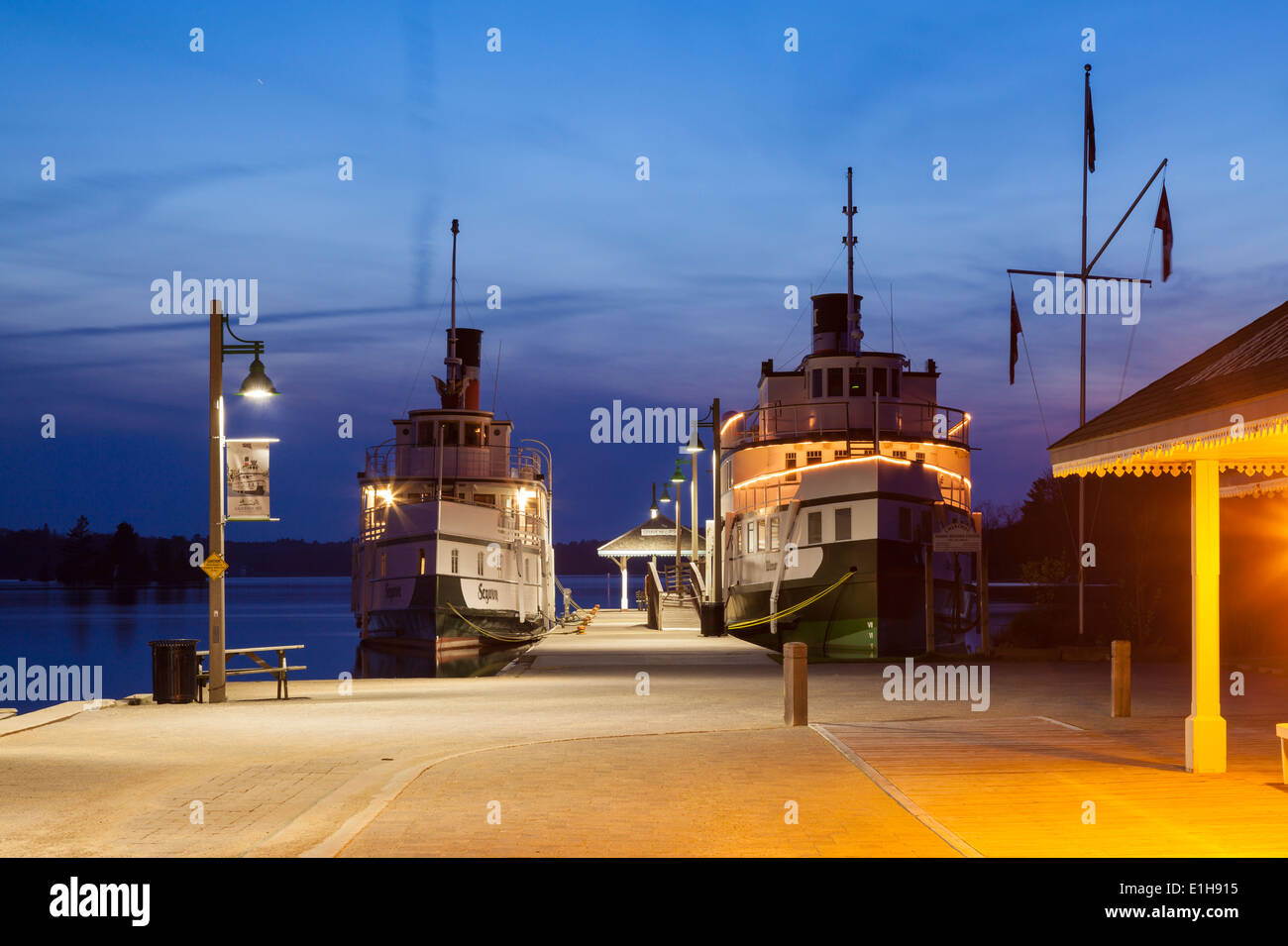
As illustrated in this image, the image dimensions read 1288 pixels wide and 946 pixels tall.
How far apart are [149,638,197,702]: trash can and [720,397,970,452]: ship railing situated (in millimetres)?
25496

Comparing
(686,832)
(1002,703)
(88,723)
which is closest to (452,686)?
(88,723)

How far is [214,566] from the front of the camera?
17484mm

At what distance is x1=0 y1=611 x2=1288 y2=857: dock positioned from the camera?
770 cm

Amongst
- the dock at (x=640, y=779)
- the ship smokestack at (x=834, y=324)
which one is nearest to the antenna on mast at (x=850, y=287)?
the ship smokestack at (x=834, y=324)

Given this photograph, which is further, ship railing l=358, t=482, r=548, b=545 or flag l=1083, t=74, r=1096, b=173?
ship railing l=358, t=482, r=548, b=545

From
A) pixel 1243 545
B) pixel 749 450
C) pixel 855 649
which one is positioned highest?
pixel 749 450

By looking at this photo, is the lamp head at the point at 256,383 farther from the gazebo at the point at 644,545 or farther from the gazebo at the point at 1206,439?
the gazebo at the point at 644,545

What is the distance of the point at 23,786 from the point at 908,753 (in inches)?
293

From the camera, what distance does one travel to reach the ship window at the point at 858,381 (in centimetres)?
4222

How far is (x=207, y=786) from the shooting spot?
1003cm

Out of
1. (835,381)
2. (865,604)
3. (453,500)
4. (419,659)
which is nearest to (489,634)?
(419,659)

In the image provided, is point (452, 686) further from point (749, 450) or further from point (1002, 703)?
point (749, 450)

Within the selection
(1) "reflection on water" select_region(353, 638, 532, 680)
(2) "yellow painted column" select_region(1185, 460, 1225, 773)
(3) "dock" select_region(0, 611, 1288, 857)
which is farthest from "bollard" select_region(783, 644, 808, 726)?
(1) "reflection on water" select_region(353, 638, 532, 680)

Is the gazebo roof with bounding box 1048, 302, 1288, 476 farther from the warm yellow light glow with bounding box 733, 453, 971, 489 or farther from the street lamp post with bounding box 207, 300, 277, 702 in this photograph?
the warm yellow light glow with bounding box 733, 453, 971, 489
